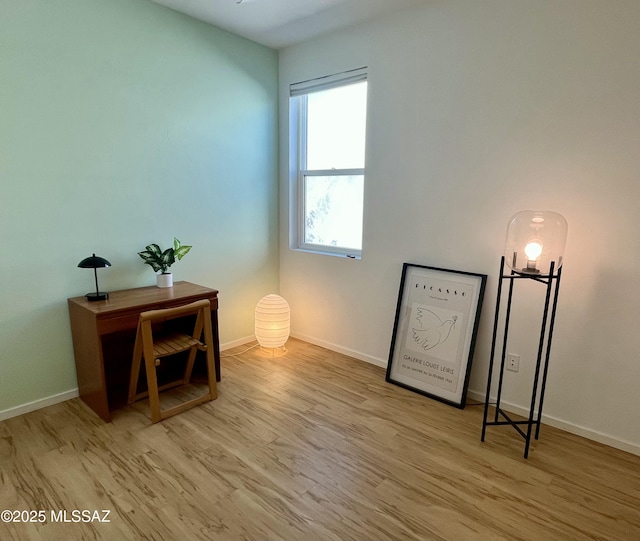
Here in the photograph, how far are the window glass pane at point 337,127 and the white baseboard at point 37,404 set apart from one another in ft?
8.18

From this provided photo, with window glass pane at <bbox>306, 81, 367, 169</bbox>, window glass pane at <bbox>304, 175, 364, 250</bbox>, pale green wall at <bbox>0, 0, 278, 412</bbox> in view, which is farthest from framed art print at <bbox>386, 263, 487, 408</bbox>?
pale green wall at <bbox>0, 0, 278, 412</bbox>

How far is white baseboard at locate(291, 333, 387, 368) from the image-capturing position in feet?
10.2

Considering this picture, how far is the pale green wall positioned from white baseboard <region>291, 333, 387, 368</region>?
746 mm

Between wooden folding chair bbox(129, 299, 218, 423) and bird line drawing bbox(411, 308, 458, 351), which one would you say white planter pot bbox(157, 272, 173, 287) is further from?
bird line drawing bbox(411, 308, 458, 351)

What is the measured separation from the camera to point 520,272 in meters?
1.96

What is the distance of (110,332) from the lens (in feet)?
7.29

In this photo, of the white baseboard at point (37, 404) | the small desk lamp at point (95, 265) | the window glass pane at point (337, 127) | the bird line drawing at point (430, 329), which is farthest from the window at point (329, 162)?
the white baseboard at point (37, 404)

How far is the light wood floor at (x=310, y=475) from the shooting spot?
1602mm

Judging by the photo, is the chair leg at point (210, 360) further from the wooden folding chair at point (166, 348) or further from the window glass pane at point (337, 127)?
the window glass pane at point (337, 127)

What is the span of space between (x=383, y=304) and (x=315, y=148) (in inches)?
58.8

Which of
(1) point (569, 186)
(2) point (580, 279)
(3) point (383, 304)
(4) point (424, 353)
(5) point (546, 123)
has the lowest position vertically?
(4) point (424, 353)

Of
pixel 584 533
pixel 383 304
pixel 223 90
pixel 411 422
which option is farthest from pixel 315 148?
pixel 584 533

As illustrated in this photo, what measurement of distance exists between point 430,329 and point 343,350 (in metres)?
0.90

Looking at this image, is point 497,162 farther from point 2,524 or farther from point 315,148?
point 2,524
